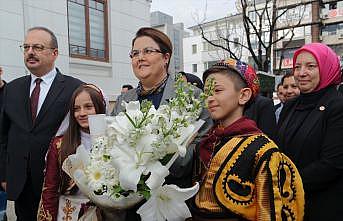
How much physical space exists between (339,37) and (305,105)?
133 ft

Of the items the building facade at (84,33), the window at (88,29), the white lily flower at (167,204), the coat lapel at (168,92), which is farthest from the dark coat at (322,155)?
the window at (88,29)

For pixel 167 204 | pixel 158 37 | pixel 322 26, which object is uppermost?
pixel 322 26

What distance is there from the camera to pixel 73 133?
2340 millimetres

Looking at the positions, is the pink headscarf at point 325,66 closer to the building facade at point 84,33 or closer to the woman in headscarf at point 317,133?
the woman in headscarf at point 317,133

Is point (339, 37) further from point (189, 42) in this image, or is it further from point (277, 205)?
point (277, 205)

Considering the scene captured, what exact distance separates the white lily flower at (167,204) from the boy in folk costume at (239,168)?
0.80 feet

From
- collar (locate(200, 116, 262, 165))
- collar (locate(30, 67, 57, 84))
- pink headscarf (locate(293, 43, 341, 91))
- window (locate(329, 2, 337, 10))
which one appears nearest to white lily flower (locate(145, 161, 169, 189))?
collar (locate(200, 116, 262, 165))

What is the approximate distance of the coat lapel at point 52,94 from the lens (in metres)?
2.85

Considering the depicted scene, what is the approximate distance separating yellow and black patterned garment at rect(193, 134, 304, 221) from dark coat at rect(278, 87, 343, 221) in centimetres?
51

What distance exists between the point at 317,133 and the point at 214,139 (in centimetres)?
78

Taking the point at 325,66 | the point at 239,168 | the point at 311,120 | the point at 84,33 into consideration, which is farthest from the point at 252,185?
the point at 84,33

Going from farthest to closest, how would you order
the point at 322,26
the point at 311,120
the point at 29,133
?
1. the point at 322,26
2. the point at 29,133
3. the point at 311,120

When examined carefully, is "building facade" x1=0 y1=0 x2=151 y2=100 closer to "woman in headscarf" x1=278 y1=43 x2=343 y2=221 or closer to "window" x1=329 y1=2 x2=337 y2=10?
"woman in headscarf" x1=278 y1=43 x2=343 y2=221

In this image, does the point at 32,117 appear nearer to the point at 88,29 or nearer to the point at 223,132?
the point at 223,132
